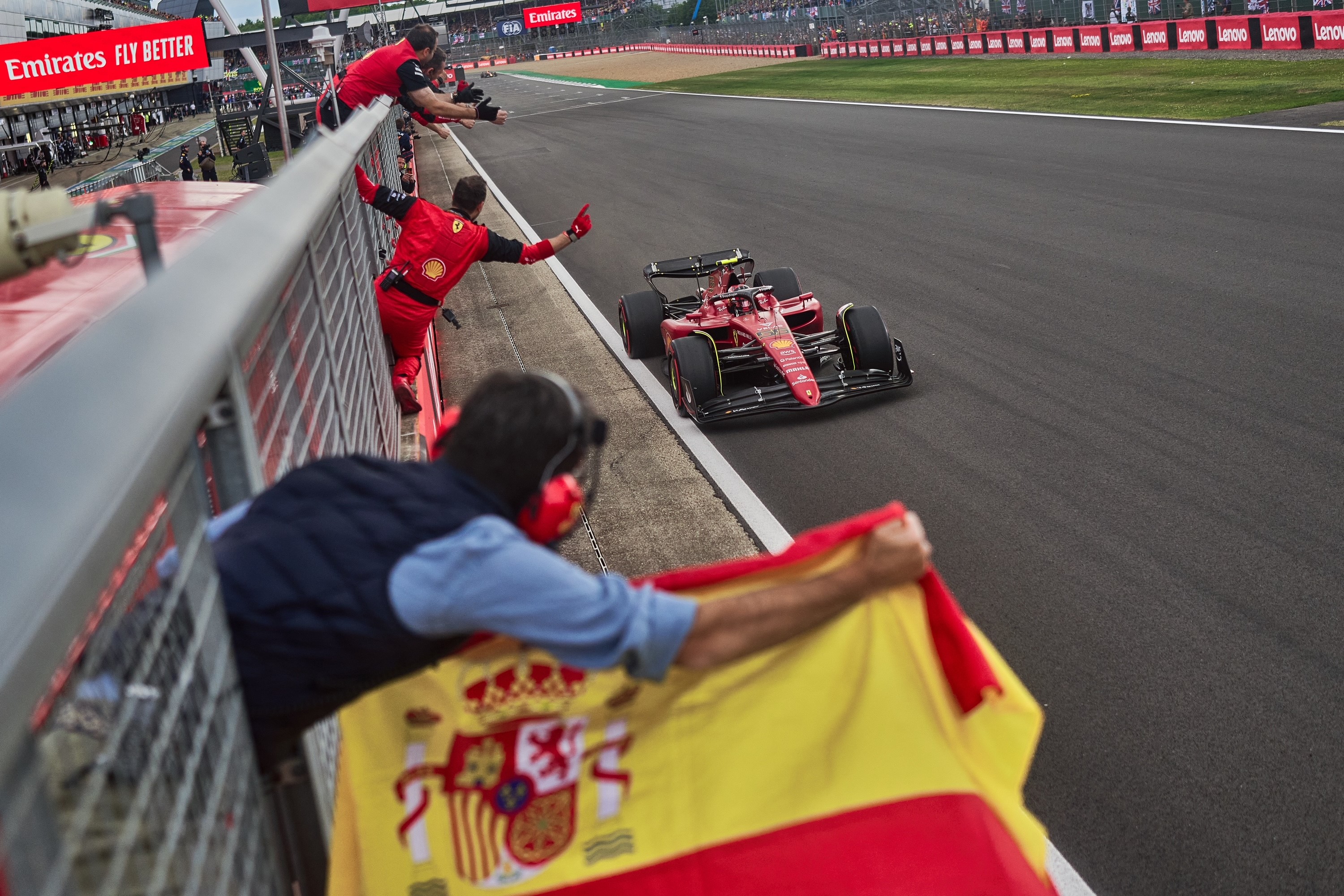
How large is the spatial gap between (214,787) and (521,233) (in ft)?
52.6

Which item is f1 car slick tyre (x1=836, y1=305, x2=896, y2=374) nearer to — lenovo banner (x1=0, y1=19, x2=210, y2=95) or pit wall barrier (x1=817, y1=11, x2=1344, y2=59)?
lenovo banner (x1=0, y1=19, x2=210, y2=95)

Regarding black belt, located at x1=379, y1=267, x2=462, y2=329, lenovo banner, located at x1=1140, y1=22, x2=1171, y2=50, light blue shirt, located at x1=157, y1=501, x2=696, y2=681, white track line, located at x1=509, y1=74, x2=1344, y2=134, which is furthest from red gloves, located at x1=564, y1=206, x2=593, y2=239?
lenovo banner, located at x1=1140, y1=22, x2=1171, y2=50

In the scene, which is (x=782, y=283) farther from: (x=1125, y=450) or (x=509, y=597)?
(x=509, y=597)

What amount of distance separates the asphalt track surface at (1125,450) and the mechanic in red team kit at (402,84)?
3.28 m

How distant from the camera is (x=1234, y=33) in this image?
26.4 meters

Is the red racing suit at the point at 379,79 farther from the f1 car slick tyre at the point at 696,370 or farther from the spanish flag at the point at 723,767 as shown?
the spanish flag at the point at 723,767

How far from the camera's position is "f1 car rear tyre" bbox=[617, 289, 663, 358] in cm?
993

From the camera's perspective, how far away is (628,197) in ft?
62.7

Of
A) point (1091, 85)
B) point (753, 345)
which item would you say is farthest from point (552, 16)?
point (753, 345)

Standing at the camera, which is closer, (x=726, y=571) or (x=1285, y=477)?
(x=726, y=571)

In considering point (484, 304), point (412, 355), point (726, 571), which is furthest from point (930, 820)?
point (484, 304)

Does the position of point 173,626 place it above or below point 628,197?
below

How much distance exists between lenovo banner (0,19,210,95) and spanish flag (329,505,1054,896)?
2014 centimetres

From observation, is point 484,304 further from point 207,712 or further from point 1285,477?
point 207,712
